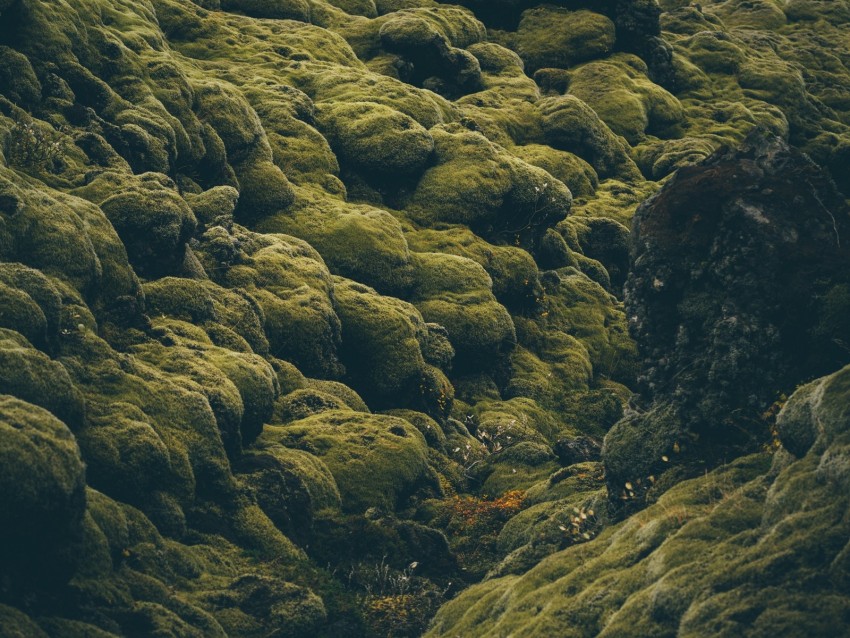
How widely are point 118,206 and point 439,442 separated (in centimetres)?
1044

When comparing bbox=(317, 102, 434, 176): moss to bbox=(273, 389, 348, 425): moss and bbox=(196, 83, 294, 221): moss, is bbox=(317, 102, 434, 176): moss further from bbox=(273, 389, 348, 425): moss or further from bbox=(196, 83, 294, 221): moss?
→ bbox=(273, 389, 348, 425): moss

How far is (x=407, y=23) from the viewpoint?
5444cm

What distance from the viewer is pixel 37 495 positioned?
1302 cm

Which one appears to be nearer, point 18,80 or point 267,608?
point 267,608

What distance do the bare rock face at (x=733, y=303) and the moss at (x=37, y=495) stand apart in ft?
30.4

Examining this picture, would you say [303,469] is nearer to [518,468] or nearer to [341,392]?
[341,392]

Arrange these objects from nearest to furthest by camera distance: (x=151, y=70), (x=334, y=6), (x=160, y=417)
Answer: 1. (x=160, y=417)
2. (x=151, y=70)
3. (x=334, y=6)

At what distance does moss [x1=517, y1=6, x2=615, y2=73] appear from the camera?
220 feet

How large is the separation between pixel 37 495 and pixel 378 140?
1110 inches

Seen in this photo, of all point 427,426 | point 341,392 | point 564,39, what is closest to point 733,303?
point 427,426

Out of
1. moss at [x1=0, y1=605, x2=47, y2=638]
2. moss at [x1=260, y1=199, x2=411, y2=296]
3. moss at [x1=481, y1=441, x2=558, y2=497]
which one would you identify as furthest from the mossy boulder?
moss at [x1=0, y1=605, x2=47, y2=638]

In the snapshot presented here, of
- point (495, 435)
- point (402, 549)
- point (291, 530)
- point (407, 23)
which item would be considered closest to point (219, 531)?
point (291, 530)

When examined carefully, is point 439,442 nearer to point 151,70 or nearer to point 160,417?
point 160,417

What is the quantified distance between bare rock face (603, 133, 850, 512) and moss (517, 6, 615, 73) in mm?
49550
